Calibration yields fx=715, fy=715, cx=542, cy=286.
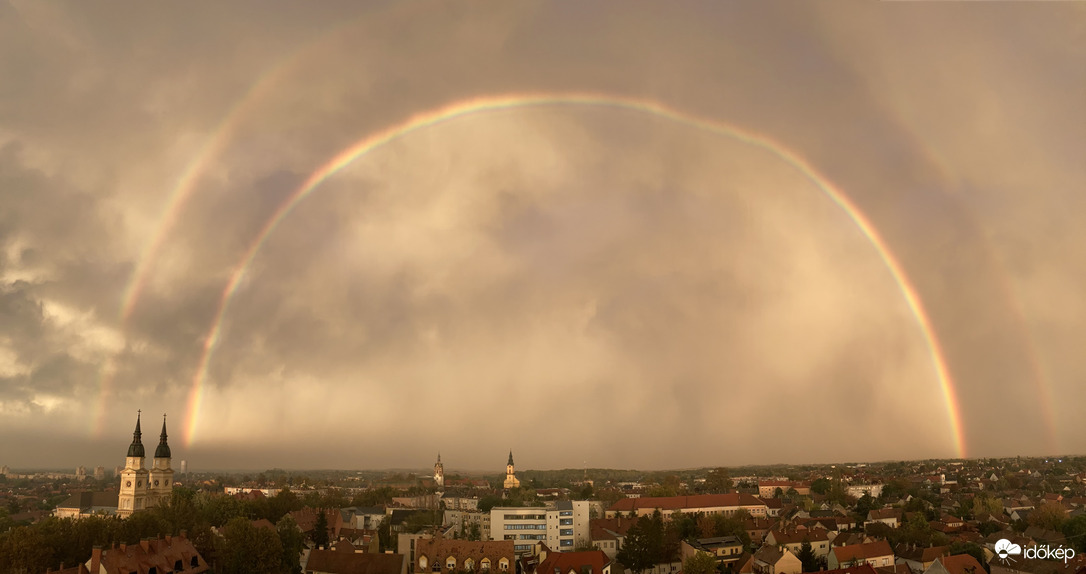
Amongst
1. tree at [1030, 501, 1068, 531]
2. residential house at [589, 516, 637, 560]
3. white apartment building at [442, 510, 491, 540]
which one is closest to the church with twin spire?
white apartment building at [442, 510, 491, 540]

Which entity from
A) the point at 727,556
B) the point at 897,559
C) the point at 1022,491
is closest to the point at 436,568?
the point at 727,556

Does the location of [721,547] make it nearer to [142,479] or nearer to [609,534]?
[609,534]

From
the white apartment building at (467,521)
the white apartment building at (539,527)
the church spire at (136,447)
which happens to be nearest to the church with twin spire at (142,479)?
the church spire at (136,447)

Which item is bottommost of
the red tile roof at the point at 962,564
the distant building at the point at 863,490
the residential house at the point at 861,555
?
the distant building at the point at 863,490

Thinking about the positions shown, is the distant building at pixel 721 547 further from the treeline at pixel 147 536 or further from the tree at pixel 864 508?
the treeline at pixel 147 536

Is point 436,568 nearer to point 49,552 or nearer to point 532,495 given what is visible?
point 49,552

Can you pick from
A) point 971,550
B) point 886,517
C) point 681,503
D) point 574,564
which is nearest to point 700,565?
point 574,564
